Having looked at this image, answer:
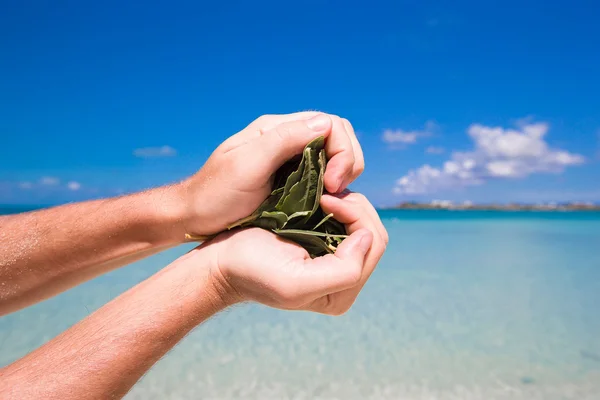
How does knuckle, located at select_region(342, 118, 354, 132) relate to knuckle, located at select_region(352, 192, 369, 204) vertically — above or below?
above

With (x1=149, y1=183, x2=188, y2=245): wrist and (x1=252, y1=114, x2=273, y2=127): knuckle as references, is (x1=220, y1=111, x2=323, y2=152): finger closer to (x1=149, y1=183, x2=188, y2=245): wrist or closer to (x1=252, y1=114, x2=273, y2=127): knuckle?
(x1=252, y1=114, x2=273, y2=127): knuckle

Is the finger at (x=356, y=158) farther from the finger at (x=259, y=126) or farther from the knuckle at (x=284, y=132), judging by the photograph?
the knuckle at (x=284, y=132)

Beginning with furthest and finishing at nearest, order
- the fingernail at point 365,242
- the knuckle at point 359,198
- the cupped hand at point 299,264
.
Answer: the knuckle at point 359,198
the fingernail at point 365,242
the cupped hand at point 299,264

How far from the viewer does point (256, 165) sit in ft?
5.74

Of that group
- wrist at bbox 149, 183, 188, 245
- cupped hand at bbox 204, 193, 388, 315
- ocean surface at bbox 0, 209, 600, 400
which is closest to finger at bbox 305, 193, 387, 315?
cupped hand at bbox 204, 193, 388, 315

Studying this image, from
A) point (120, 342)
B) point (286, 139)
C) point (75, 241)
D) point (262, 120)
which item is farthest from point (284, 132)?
point (75, 241)

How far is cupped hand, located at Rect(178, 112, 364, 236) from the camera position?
69.0 inches

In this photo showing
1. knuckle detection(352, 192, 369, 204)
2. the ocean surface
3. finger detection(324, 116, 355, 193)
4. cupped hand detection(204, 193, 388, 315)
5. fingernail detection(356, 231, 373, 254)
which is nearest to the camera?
cupped hand detection(204, 193, 388, 315)

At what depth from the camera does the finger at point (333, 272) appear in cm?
160

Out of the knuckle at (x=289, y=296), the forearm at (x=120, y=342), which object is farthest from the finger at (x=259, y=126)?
the knuckle at (x=289, y=296)

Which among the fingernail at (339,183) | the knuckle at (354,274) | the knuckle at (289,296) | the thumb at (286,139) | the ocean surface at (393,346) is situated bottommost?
the ocean surface at (393,346)

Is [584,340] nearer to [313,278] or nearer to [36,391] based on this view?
[313,278]

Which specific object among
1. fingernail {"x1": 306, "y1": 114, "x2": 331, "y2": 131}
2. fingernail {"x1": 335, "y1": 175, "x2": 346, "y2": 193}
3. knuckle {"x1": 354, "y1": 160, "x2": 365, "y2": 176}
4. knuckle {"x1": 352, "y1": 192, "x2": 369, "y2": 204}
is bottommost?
knuckle {"x1": 352, "y1": 192, "x2": 369, "y2": 204}

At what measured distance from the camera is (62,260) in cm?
230
